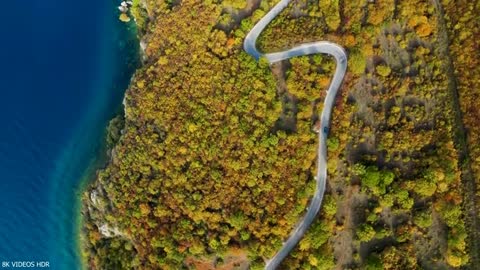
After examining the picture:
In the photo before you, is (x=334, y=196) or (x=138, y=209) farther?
(x=138, y=209)

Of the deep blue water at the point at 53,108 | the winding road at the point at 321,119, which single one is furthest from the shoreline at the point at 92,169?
the winding road at the point at 321,119

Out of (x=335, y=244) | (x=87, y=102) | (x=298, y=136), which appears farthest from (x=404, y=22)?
(x=87, y=102)

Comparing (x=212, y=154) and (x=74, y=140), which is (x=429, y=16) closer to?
(x=212, y=154)

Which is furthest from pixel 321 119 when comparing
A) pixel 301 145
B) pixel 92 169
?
pixel 92 169

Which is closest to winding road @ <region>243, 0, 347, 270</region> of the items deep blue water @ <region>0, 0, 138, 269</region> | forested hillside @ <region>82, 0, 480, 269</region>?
forested hillside @ <region>82, 0, 480, 269</region>

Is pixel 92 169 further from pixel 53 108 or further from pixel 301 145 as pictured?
pixel 301 145

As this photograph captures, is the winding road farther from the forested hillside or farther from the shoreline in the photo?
the shoreline
